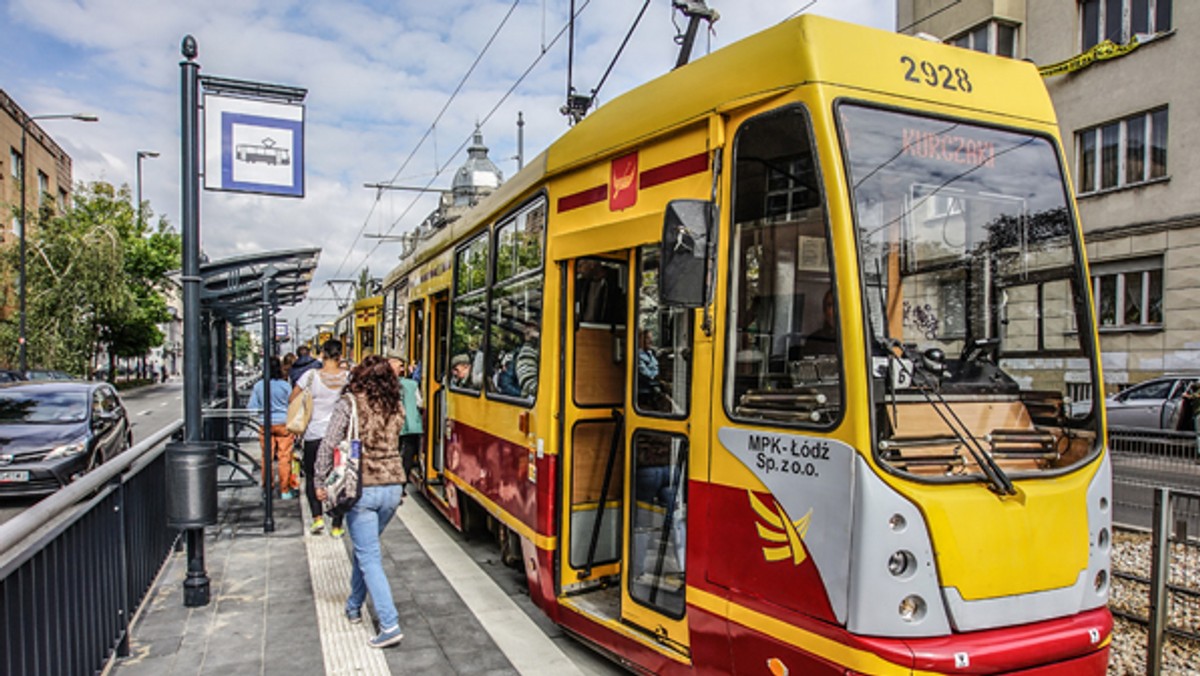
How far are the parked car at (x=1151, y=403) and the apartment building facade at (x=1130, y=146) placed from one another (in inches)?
77.7

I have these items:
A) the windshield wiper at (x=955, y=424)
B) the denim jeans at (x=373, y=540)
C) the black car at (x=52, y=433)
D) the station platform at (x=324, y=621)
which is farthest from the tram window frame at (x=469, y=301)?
the black car at (x=52, y=433)

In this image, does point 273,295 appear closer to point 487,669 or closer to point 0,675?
point 487,669

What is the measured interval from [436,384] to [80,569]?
17.6ft

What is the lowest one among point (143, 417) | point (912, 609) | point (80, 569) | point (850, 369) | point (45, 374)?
point (143, 417)

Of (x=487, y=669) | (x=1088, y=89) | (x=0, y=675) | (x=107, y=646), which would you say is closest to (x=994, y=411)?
(x=487, y=669)

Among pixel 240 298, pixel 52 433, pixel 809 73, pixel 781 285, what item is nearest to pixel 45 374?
pixel 52 433

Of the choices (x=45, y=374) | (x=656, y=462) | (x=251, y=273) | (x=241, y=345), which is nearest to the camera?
(x=656, y=462)

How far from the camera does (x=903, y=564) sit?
123 inches

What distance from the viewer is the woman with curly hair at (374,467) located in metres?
5.04

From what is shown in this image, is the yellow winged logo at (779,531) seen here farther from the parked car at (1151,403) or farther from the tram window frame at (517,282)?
the parked car at (1151,403)

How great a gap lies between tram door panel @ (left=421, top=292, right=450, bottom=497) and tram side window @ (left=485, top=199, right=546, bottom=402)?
2.45 meters

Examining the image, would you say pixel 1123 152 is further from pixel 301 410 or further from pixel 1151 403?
pixel 301 410

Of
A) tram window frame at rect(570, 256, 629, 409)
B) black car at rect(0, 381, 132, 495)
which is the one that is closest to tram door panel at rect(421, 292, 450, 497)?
tram window frame at rect(570, 256, 629, 409)

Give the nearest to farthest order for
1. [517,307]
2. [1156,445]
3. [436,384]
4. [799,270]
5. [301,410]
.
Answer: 1. [799,270]
2. [517,307]
3. [1156,445]
4. [301,410]
5. [436,384]
